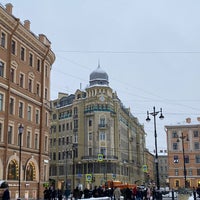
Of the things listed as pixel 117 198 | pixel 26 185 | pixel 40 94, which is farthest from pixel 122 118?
pixel 117 198

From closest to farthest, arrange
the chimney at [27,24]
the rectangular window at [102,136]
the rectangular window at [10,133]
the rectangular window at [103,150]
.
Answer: the rectangular window at [10,133] < the chimney at [27,24] < the rectangular window at [103,150] < the rectangular window at [102,136]

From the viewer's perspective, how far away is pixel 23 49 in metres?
42.3

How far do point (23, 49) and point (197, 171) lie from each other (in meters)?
66.5

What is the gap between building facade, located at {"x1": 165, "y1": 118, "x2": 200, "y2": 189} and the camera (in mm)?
95000

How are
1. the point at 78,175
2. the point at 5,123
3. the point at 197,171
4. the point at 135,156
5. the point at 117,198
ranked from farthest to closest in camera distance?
the point at 135,156 < the point at 197,171 < the point at 78,175 < the point at 5,123 < the point at 117,198

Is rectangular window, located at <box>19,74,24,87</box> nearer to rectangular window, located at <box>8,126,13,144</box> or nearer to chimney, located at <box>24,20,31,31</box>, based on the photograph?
rectangular window, located at <box>8,126,13,144</box>

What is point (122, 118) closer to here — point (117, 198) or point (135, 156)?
point (135, 156)

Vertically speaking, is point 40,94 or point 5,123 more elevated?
point 40,94

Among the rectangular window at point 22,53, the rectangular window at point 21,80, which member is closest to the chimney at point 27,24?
the rectangular window at point 22,53

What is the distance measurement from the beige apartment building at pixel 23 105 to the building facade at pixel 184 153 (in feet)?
185

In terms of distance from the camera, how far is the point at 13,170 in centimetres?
3841

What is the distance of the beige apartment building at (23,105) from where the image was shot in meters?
37.3

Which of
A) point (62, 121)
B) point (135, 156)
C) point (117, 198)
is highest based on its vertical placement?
point (62, 121)

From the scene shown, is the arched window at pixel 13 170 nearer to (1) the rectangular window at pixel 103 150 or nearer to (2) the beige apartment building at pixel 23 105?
(2) the beige apartment building at pixel 23 105
